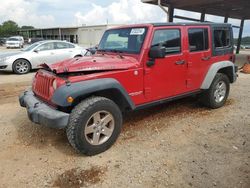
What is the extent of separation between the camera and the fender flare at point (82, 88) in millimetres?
3395

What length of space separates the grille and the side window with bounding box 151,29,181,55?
183 cm

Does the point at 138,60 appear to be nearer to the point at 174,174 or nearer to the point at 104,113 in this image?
the point at 104,113

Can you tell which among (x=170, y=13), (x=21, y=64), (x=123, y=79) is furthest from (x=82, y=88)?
(x=170, y=13)

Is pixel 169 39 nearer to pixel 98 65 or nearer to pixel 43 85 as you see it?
pixel 98 65

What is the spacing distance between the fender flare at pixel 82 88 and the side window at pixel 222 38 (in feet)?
9.57

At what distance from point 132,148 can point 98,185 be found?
103 centimetres

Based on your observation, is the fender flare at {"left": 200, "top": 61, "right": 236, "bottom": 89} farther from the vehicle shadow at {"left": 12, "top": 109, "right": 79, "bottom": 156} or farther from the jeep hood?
the vehicle shadow at {"left": 12, "top": 109, "right": 79, "bottom": 156}

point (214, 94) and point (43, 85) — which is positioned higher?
point (43, 85)

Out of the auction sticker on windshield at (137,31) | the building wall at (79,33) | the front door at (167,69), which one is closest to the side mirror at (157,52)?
the front door at (167,69)

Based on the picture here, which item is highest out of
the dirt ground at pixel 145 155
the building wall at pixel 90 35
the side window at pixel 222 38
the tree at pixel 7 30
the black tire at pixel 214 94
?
the tree at pixel 7 30

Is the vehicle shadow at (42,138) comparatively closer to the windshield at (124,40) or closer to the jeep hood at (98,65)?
the jeep hood at (98,65)

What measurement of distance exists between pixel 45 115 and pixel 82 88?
618 mm

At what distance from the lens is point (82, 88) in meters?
3.47

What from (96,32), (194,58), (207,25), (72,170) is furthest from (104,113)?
(96,32)
